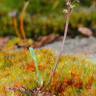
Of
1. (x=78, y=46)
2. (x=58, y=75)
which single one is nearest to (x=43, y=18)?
(x=78, y=46)

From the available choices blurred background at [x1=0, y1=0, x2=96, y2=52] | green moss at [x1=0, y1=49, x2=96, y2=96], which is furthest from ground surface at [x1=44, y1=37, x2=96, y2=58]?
green moss at [x1=0, y1=49, x2=96, y2=96]

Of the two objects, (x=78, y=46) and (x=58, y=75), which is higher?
(x=58, y=75)

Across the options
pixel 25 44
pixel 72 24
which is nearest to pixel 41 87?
pixel 25 44

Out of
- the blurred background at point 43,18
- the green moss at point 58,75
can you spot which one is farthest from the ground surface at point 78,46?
the green moss at point 58,75

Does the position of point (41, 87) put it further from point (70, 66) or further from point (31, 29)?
point (31, 29)

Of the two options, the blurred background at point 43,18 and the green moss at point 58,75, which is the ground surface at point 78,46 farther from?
the green moss at point 58,75

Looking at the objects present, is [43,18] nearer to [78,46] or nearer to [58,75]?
[78,46]
